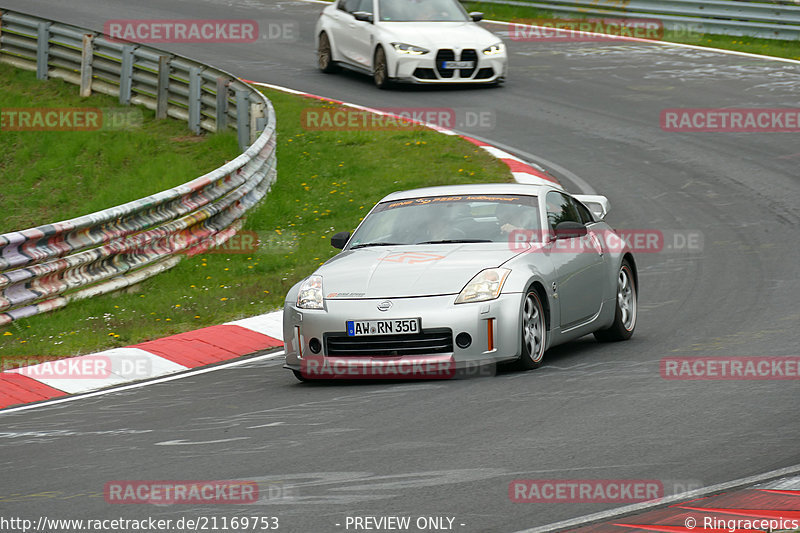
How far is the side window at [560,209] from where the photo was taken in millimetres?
A: 9590

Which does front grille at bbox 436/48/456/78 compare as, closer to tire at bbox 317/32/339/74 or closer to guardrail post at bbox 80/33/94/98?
tire at bbox 317/32/339/74

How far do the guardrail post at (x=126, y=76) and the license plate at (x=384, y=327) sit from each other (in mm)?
14569

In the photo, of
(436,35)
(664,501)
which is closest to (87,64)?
(436,35)

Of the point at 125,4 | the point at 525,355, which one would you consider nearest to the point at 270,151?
the point at 525,355

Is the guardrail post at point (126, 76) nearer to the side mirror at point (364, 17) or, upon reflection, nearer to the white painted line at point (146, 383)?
the side mirror at point (364, 17)

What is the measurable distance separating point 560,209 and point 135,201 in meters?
4.76

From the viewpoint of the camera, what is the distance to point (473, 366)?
8.16 metres

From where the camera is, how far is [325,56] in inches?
944

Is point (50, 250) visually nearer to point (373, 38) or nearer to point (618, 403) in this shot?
point (618, 403)

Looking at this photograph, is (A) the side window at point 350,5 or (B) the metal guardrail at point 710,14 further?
(B) the metal guardrail at point 710,14

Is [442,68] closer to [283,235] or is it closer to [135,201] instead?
[283,235]

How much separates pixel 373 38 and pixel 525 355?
14455mm

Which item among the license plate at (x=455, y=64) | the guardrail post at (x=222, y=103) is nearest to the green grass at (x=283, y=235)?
the guardrail post at (x=222, y=103)

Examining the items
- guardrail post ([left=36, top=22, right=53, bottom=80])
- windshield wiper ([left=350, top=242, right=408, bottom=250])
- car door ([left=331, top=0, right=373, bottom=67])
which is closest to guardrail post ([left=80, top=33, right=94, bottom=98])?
guardrail post ([left=36, top=22, right=53, bottom=80])
